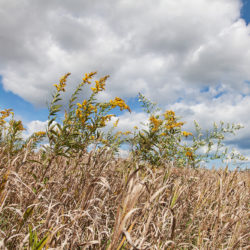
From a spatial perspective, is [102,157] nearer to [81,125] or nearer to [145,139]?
[81,125]

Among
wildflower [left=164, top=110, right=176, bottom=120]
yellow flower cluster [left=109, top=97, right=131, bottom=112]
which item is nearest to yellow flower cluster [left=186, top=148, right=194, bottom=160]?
wildflower [left=164, top=110, right=176, bottom=120]

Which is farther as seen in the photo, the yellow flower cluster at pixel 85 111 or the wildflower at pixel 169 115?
the wildflower at pixel 169 115

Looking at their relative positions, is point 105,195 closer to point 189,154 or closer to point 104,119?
point 104,119

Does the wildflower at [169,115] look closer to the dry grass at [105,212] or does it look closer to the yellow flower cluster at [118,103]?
the yellow flower cluster at [118,103]

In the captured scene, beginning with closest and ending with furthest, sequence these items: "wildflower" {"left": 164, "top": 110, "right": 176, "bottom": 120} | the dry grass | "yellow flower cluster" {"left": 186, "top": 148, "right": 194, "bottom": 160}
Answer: the dry grass, "wildflower" {"left": 164, "top": 110, "right": 176, "bottom": 120}, "yellow flower cluster" {"left": 186, "top": 148, "right": 194, "bottom": 160}

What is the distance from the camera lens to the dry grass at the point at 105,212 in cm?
123

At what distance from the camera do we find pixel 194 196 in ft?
9.14

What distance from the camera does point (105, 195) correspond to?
2189mm

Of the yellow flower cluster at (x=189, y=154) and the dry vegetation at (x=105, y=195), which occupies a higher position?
the yellow flower cluster at (x=189, y=154)

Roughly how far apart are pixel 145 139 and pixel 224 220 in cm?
173

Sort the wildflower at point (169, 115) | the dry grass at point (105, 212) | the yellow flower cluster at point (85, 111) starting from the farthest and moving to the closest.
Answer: the wildflower at point (169, 115)
the yellow flower cluster at point (85, 111)
the dry grass at point (105, 212)

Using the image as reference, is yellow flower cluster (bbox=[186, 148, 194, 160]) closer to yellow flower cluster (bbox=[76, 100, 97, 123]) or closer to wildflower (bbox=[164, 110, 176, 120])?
wildflower (bbox=[164, 110, 176, 120])

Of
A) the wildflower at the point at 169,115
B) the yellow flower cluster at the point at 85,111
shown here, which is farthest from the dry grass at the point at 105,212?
the wildflower at the point at 169,115

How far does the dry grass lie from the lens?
1.23 metres
